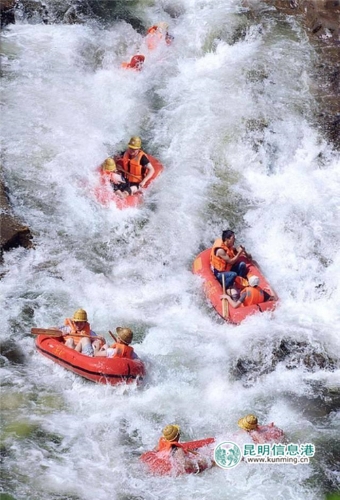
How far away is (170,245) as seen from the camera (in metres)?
12.0

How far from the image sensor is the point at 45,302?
10.5 metres

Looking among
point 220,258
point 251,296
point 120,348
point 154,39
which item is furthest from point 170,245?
point 154,39

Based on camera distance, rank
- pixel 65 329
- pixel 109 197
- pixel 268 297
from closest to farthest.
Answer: pixel 65 329 → pixel 268 297 → pixel 109 197

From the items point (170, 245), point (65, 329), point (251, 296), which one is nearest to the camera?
point (65, 329)

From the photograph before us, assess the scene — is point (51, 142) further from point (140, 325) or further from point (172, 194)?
point (140, 325)

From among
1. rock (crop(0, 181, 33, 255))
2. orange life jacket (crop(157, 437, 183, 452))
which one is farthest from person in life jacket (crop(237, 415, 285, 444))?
rock (crop(0, 181, 33, 255))

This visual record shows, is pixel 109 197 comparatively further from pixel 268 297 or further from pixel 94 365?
pixel 94 365

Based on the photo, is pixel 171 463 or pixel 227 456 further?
pixel 227 456

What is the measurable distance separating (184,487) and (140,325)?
2.96 m

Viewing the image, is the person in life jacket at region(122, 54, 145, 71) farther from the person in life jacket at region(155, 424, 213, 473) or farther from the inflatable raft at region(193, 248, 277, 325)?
the person in life jacket at region(155, 424, 213, 473)

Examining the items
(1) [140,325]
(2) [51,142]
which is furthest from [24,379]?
(2) [51,142]

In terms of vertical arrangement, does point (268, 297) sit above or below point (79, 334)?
below

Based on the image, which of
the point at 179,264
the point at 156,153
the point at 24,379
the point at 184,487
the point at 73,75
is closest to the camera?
the point at 184,487
